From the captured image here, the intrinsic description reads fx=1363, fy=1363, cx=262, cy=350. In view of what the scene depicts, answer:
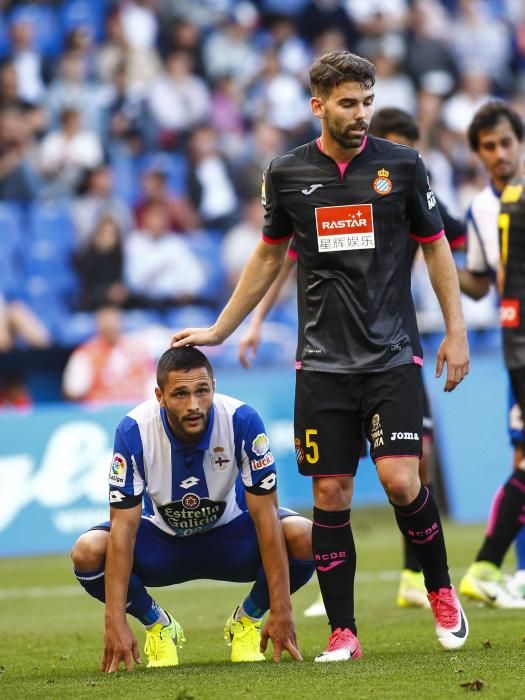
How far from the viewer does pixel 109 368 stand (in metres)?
13.5

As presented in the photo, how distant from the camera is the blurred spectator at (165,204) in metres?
16.0

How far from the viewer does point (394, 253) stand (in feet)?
17.1

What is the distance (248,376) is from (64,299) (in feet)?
10.3

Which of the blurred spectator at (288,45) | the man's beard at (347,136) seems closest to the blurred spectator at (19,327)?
the blurred spectator at (288,45)

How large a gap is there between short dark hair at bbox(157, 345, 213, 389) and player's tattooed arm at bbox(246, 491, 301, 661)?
1.78 feet

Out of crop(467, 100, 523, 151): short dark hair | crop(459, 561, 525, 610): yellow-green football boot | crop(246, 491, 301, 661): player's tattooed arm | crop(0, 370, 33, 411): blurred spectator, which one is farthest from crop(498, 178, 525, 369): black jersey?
crop(0, 370, 33, 411): blurred spectator

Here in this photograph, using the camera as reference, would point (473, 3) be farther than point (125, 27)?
Yes

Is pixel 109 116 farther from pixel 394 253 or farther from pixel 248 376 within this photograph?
pixel 394 253

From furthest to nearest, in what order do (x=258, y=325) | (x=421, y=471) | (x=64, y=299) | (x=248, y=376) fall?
1. (x=64, y=299)
2. (x=248, y=376)
3. (x=421, y=471)
4. (x=258, y=325)

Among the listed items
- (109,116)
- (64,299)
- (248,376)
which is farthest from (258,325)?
(109,116)

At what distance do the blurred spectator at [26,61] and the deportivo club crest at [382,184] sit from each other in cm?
1208

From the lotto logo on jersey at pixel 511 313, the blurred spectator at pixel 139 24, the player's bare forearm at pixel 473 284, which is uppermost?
the blurred spectator at pixel 139 24

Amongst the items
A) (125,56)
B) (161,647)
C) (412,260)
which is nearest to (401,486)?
(161,647)

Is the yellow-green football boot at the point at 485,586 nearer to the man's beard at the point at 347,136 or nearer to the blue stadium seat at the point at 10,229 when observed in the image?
the man's beard at the point at 347,136
